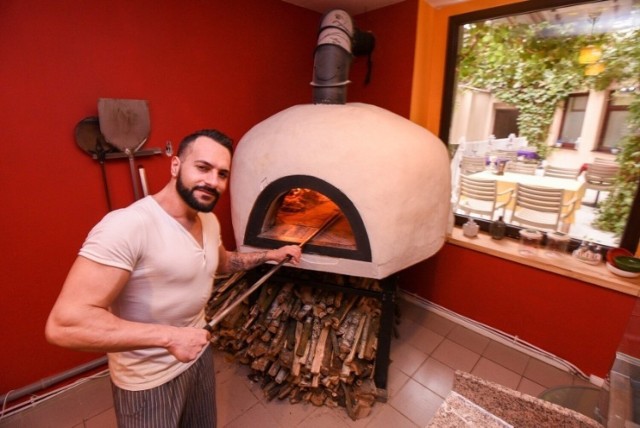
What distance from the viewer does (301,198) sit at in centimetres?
262

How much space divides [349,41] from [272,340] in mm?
2095

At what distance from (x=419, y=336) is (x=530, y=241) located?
1.14 metres

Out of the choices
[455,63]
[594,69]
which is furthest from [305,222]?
[594,69]

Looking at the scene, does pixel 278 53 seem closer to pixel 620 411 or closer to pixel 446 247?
pixel 446 247

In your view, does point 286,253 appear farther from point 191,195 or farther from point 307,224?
point 191,195

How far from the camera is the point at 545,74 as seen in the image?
2.29m

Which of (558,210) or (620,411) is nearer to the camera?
(620,411)

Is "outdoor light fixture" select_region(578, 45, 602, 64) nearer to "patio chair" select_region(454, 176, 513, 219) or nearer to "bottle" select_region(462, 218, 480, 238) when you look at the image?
"patio chair" select_region(454, 176, 513, 219)

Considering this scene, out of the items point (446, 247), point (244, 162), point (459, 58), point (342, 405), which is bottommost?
point (342, 405)

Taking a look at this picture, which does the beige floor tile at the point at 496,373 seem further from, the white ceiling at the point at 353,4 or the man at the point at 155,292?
the white ceiling at the point at 353,4

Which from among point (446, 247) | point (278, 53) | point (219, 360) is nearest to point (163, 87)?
point (278, 53)

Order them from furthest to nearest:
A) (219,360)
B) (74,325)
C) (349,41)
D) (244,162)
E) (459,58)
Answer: (459,58) < (219,360) < (349,41) < (244,162) < (74,325)

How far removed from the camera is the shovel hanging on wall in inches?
69.1

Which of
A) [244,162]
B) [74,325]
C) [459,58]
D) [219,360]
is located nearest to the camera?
[74,325]
